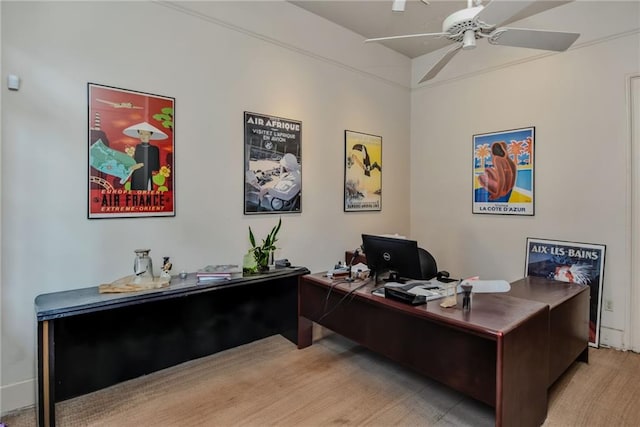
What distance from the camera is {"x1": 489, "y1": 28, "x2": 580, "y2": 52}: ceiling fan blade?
2.07 meters

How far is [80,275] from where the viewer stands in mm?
2369

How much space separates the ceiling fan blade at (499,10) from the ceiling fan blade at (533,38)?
13 cm

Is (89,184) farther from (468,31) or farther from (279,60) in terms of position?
(468,31)

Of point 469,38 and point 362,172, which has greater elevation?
point 469,38

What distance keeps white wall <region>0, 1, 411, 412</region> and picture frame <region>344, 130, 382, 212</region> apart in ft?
0.37

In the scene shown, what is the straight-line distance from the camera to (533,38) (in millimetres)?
2184

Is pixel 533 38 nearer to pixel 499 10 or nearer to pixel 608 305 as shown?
pixel 499 10

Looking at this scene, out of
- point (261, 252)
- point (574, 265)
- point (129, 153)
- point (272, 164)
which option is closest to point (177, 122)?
point (129, 153)

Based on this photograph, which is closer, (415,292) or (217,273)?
(415,292)

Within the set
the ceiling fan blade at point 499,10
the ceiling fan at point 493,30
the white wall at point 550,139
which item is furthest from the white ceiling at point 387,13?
the ceiling fan blade at point 499,10

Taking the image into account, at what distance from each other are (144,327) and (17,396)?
0.79m

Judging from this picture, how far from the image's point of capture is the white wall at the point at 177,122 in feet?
7.12

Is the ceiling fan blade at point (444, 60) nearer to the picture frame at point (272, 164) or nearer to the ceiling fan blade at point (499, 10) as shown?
the ceiling fan blade at point (499, 10)

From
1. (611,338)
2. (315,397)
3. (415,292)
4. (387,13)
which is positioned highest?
(387,13)
